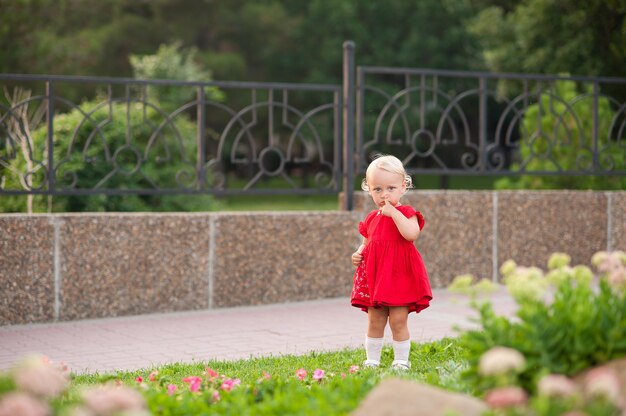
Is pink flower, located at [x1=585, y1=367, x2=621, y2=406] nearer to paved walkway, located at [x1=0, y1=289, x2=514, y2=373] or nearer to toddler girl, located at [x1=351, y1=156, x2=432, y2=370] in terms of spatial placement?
toddler girl, located at [x1=351, y1=156, x2=432, y2=370]

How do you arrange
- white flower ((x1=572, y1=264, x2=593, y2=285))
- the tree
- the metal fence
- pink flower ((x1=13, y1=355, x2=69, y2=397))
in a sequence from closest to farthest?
1. pink flower ((x1=13, y1=355, x2=69, y2=397))
2. white flower ((x1=572, y1=264, x2=593, y2=285))
3. the metal fence
4. the tree

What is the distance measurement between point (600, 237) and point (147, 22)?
79.3ft

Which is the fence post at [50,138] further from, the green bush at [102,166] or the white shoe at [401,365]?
the white shoe at [401,365]

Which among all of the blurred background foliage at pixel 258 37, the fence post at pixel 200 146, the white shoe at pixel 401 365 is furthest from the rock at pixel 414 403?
the blurred background foliage at pixel 258 37

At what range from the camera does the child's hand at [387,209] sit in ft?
16.8

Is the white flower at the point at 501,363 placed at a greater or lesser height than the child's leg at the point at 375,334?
greater

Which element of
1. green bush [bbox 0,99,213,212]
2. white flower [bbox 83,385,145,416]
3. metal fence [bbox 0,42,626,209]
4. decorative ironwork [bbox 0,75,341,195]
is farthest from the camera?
green bush [bbox 0,99,213,212]

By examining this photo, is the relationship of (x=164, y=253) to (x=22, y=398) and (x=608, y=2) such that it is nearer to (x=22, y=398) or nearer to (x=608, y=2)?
(x=22, y=398)

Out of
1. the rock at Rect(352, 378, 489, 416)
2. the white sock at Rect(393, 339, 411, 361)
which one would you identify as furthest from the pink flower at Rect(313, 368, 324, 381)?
the rock at Rect(352, 378, 489, 416)

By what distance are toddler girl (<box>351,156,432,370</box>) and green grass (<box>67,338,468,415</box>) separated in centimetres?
18

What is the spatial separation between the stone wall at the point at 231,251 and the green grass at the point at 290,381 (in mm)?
2015

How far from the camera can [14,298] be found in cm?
703

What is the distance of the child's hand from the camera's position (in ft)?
16.8

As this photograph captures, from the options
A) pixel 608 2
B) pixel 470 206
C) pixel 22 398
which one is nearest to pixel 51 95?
pixel 470 206
